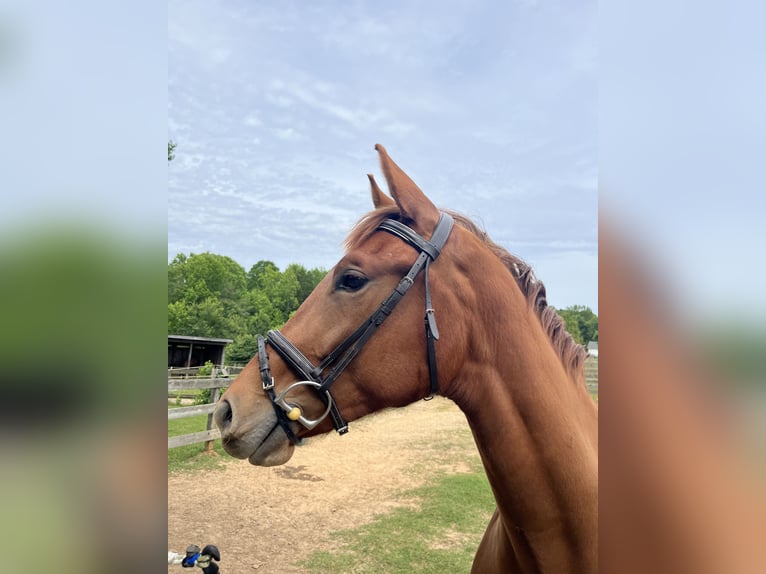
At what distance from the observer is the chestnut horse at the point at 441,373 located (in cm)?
184

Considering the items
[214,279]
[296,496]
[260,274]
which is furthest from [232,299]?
[296,496]

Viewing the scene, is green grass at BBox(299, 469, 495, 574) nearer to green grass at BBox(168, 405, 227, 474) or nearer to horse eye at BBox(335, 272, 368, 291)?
green grass at BBox(168, 405, 227, 474)

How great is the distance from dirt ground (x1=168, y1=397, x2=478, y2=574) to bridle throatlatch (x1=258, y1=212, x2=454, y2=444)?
265 centimetres

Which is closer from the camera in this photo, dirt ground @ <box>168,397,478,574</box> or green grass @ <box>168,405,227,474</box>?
dirt ground @ <box>168,397,478,574</box>

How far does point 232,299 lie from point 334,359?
44.7 meters

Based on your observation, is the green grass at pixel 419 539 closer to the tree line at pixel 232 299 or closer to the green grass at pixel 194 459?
the green grass at pixel 194 459

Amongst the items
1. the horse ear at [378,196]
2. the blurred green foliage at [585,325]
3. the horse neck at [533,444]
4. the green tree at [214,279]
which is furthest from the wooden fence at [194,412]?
the green tree at [214,279]

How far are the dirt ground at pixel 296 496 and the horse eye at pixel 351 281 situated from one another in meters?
2.89

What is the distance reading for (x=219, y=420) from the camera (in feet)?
6.40

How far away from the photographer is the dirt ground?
5871 millimetres

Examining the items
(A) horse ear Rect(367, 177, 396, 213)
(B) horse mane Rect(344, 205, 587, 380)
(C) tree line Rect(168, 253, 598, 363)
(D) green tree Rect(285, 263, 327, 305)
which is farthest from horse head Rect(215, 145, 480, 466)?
(D) green tree Rect(285, 263, 327, 305)

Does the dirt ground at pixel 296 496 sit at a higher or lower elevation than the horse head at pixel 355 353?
lower

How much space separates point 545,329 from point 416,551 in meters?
4.84
